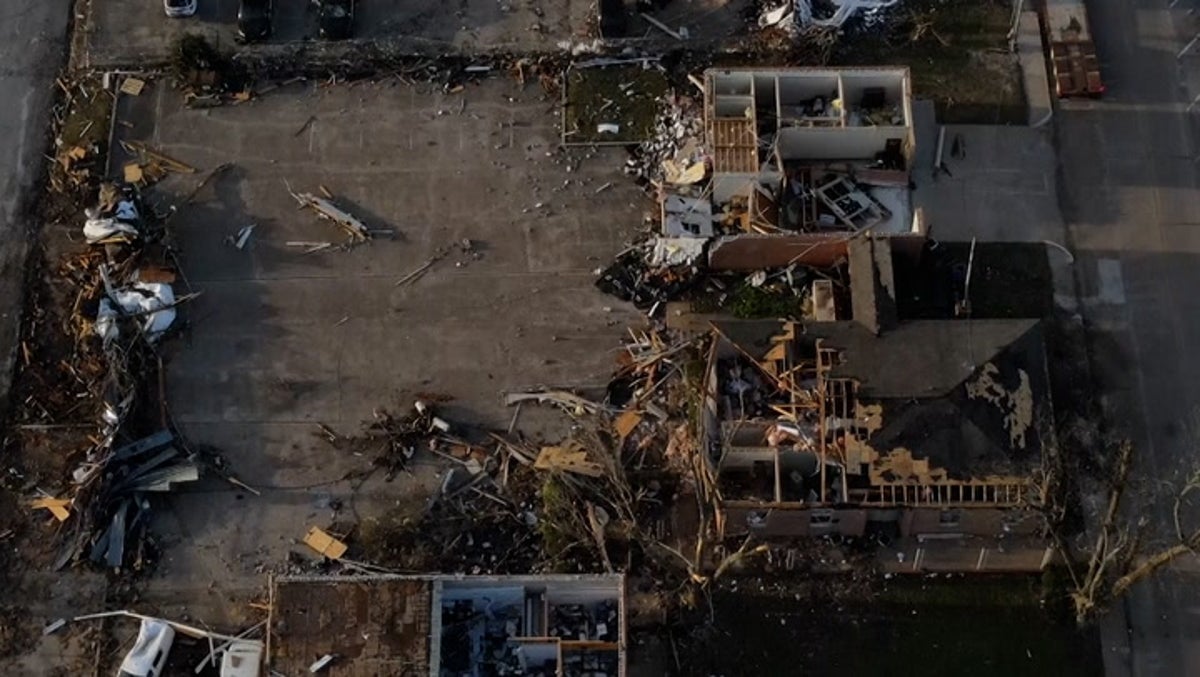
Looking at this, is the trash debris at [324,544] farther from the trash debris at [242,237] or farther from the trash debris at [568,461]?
the trash debris at [242,237]

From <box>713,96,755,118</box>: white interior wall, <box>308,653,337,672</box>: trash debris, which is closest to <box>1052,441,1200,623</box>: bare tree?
<box>713,96,755,118</box>: white interior wall

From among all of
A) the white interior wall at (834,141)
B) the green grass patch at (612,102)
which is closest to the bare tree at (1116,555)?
the white interior wall at (834,141)

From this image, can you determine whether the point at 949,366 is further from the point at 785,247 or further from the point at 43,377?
the point at 43,377

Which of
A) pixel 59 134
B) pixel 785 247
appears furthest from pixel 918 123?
pixel 59 134

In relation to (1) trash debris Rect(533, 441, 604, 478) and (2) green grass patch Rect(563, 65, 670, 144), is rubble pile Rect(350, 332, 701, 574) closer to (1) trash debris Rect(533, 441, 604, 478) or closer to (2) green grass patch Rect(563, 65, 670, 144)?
(1) trash debris Rect(533, 441, 604, 478)

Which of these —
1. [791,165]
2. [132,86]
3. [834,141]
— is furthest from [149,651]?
[834,141]

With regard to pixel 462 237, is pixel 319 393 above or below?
below

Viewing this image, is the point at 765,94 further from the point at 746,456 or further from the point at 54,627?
the point at 54,627
